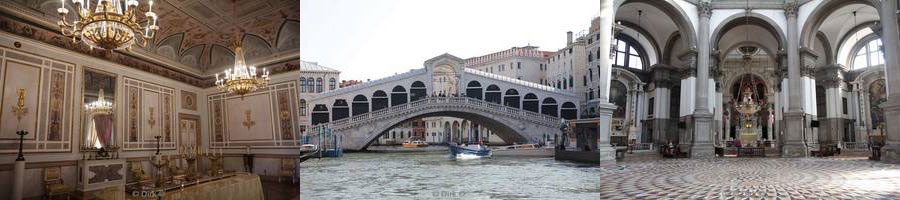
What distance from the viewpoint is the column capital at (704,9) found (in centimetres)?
1583

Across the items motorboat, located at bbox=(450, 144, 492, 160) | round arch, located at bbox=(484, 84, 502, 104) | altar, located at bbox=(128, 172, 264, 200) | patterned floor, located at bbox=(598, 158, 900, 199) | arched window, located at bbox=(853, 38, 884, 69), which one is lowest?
patterned floor, located at bbox=(598, 158, 900, 199)

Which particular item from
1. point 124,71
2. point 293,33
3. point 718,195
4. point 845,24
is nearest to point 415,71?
point 293,33

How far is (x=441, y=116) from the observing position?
4977 millimetres

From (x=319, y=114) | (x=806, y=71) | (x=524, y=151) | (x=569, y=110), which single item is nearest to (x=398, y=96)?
(x=319, y=114)

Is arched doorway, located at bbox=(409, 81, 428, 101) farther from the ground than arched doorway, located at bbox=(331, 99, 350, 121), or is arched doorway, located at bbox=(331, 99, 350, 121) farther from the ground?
arched doorway, located at bbox=(409, 81, 428, 101)

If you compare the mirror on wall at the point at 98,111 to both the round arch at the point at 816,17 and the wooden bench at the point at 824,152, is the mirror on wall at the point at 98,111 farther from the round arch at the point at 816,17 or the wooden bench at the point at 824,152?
the wooden bench at the point at 824,152

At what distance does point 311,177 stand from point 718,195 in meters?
4.30

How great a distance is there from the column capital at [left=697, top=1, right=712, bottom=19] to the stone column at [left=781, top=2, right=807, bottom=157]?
2154 millimetres

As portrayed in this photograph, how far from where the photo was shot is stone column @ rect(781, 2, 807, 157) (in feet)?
50.0

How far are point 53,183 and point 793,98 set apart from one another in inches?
673

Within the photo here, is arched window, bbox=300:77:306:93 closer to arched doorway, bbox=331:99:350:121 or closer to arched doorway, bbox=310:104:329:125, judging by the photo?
arched doorway, bbox=310:104:329:125

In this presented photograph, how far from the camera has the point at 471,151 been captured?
5031 millimetres

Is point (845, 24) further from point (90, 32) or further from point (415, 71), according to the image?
point (90, 32)

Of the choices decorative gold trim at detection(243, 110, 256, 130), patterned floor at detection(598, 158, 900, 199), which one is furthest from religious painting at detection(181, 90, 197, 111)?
patterned floor at detection(598, 158, 900, 199)
